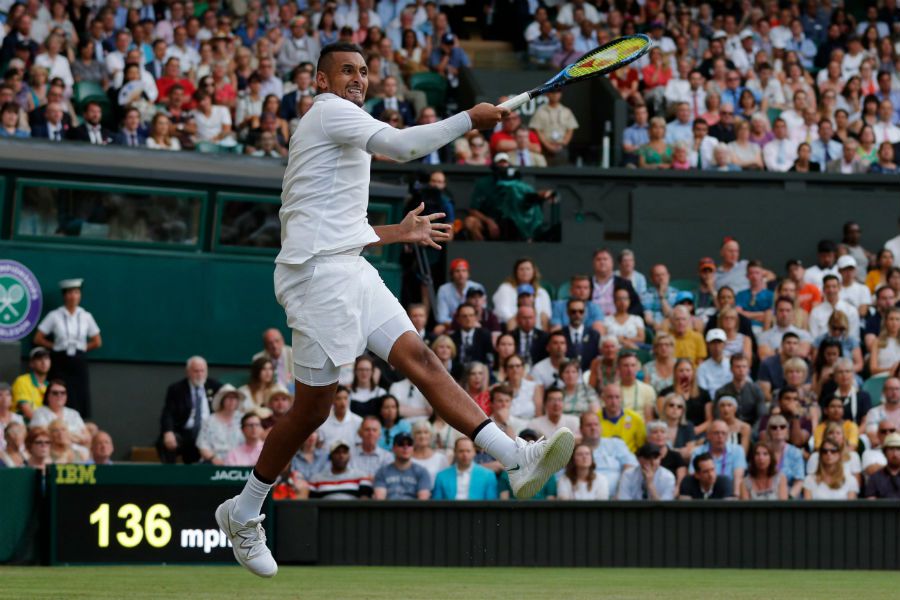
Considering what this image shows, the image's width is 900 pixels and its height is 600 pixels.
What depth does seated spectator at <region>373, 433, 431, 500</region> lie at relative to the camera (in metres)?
12.2

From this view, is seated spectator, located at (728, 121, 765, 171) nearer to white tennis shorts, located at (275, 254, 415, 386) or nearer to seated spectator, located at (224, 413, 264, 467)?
seated spectator, located at (224, 413, 264, 467)

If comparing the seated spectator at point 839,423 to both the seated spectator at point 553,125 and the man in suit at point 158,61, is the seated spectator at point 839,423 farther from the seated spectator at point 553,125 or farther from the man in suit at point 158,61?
the man in suit at point 158,61

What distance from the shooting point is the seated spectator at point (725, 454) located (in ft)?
40.7

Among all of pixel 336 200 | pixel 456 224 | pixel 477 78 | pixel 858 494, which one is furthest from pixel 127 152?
pixel 336 200

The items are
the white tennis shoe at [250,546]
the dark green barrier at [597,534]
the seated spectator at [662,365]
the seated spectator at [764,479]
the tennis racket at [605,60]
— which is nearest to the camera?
the tennis racket at [605,60]

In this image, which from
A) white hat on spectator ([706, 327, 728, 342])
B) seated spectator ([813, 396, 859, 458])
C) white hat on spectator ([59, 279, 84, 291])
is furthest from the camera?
white hat on spectator ([59, 279, 84, 291])

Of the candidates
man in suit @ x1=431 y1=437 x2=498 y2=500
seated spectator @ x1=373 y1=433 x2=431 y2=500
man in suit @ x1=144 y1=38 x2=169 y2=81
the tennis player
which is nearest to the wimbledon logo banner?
man in suit @ x1=144 y1=38 x2=169 y2=81

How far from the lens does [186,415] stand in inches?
530

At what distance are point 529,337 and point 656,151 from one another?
433cm

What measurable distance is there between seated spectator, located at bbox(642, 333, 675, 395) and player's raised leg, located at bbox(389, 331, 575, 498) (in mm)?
7543

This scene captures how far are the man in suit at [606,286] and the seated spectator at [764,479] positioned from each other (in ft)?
10.7

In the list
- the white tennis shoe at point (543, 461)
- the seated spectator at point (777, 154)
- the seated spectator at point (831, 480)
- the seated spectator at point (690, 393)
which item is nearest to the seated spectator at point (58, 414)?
the seated spectator at point (690, 393)

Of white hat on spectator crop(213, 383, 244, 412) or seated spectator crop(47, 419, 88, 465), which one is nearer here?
seated spectator crop(47, 419, 88, 465)

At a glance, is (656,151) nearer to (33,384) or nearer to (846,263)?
(846,263)
